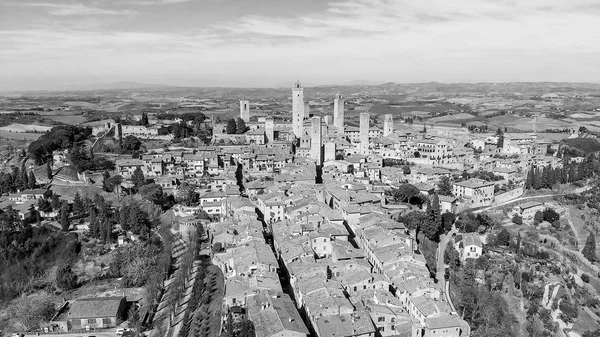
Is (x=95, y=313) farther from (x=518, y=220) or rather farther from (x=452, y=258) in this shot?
(x=518, y=220)

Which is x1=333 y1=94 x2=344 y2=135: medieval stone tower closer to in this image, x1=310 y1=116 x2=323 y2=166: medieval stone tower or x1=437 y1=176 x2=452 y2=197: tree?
x1=310 y1=116 x2=323 y2=166: medieval stone tower

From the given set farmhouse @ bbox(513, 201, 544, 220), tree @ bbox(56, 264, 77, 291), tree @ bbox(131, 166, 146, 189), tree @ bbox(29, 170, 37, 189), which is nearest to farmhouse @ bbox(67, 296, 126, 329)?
tree @ bbox(56, 264, 77, 291)

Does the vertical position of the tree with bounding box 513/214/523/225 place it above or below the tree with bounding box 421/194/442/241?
below

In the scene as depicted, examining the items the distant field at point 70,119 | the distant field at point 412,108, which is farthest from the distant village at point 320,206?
the distant field at point 412,108

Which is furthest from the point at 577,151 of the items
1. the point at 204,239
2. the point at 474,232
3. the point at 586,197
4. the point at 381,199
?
the point at 204,239

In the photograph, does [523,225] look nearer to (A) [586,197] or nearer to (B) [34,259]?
(A) [586,197]

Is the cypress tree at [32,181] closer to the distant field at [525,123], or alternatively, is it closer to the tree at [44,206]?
the tree at [44,206]
